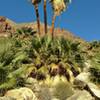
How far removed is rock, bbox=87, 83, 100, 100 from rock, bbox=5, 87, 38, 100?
2538 millimetres

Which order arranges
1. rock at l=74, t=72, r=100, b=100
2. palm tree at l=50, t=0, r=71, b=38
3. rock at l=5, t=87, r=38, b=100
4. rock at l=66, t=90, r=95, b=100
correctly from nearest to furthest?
rock at l=5, t=87, r=38, b=100, rock at l=66, t=90, r=95, b=100, rock at l=74, t=72, r=100, b=100, palm tree at l=50, t=0, r=71, b=38

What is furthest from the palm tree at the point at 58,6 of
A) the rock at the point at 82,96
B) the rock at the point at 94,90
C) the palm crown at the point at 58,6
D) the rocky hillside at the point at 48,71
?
the rock at the point at 82,96

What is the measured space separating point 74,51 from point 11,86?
6.70 metres

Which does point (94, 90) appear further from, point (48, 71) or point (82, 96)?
point (48, 71)

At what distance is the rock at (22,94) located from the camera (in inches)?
604

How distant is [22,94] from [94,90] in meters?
3.40

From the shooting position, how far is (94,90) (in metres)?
17.4

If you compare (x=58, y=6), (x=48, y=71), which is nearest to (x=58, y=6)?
(x=58, y=6)

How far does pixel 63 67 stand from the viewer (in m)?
20.7

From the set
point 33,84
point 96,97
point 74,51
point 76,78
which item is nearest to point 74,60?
point 74,51

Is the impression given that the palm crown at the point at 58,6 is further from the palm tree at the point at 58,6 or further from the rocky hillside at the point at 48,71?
the rocky hillside at the point at 48,71

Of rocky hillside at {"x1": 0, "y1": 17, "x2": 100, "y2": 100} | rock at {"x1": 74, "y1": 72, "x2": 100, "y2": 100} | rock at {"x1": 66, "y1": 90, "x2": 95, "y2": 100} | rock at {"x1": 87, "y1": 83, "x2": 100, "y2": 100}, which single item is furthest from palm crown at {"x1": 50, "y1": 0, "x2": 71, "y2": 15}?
rock at {"x1": 66, "y1": 90, "x2": 95, "y2": 100}

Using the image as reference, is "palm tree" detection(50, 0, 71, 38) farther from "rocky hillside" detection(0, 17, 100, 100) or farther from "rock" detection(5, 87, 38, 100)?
"rock" detection(5, 87, 38, 100)

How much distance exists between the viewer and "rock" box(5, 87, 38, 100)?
50.4 feet
